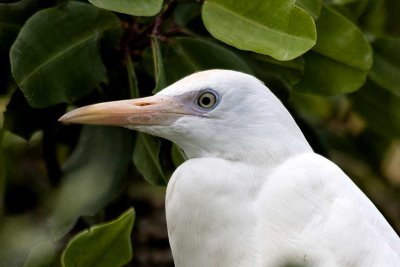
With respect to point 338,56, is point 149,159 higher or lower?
lower

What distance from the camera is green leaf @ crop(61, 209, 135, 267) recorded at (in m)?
2.49

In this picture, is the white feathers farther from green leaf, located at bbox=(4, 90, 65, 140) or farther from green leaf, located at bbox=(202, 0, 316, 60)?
green leaf, located at bbox=(4, 90, 65, 140)

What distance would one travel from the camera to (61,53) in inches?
115

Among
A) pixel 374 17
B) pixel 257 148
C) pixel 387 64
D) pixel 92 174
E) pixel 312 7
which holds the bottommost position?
pixel 92 174

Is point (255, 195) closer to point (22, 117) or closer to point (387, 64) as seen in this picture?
point (22, 117)

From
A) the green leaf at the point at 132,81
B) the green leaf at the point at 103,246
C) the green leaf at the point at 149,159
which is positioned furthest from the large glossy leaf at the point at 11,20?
the green leaf at the point at 103,246

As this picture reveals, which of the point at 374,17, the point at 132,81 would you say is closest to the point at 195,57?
the point at 132,81

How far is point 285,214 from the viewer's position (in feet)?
8.64

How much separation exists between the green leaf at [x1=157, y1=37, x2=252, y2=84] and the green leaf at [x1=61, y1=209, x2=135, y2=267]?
614mm

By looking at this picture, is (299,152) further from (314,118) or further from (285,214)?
(314,118)

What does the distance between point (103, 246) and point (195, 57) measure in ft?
2.26

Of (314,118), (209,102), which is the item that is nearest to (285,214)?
(209,102)

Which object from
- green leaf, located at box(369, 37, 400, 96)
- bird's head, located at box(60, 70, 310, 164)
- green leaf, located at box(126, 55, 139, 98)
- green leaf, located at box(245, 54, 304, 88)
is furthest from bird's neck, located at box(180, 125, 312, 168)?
green leaf, located at box(369, 37, 400, 96)

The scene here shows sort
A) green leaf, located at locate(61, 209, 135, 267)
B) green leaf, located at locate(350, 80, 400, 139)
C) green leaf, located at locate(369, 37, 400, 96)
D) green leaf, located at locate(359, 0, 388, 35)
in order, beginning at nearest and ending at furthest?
green leaf, located at locate(61, 209, 135, 267) → green leaf, located at locate(369, 37, 400, 96) → green leaf, located at locate(350, 80, 400, 139) → green leaf, located at locate(359, 0, 388, 35)
